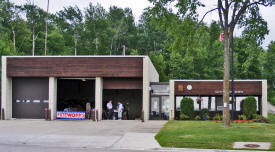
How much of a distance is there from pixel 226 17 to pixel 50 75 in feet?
45.9

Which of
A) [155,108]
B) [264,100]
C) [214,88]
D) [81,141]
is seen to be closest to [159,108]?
[155,108]

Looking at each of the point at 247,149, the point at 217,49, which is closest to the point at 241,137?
the point at 247,149

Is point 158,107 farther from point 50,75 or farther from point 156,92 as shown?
point 50,75

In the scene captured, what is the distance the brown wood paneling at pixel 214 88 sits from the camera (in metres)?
27.7

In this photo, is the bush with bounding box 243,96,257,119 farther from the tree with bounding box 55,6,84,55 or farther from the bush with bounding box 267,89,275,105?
the tree with bounding box 55,6,84,55

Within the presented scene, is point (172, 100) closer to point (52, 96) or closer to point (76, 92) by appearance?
point (52, 96)

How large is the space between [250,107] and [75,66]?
13.4m

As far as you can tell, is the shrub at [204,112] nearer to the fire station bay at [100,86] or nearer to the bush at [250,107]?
the fire station bay at [100,86]

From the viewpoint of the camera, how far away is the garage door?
28.4m

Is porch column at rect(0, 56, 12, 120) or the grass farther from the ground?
porch column at rect(0, 56, 12, 120)

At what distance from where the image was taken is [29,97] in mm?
28609

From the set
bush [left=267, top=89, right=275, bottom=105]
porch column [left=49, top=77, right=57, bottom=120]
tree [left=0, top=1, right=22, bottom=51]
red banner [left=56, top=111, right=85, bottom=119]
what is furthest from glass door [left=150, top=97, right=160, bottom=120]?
bush [left=267, top=89, right=275, bottom=105]

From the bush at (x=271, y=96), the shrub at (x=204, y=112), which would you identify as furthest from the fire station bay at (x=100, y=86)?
the bush at (x=271, y=96)

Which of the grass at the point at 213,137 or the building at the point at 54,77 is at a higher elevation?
the building at the point at 54,77
